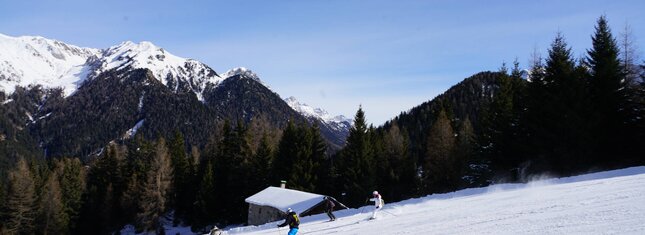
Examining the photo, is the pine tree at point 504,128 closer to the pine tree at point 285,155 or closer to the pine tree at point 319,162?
the pine tree at point 319,162

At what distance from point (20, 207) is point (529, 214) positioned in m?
65.0

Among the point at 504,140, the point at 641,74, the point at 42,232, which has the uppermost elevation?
the point at 641,74

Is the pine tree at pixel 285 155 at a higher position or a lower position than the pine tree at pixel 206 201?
higher

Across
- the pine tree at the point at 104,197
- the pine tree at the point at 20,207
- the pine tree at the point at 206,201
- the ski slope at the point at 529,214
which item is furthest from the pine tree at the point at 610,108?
the pine tree at the point at 20,207

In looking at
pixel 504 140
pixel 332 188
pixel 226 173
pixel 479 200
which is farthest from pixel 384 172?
pixel 479 200

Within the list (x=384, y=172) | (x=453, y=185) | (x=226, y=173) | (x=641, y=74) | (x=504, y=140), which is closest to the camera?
(x=641, y=74)

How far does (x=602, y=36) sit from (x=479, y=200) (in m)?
21.1

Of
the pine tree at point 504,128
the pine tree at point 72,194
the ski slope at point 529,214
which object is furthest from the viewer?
the pine tree at point 72,194

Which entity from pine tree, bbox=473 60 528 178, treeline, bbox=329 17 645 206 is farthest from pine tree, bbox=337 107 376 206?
pine tree, bbox=473 60 528 178

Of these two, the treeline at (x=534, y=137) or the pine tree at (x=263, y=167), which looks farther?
the pine tree at (x=263, y=167)

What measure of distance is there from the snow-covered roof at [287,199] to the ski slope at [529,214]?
12.7m

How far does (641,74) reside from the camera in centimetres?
3481

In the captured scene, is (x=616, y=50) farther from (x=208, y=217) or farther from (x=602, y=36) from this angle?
(x=208, y=217)

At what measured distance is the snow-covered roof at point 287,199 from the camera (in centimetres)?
3969
